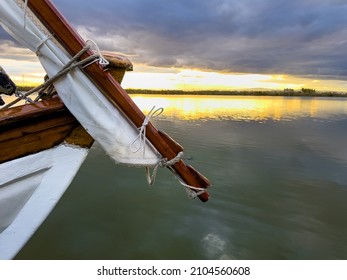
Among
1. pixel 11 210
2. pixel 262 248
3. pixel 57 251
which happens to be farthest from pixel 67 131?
pixel 262 248

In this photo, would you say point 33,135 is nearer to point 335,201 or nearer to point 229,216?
point 229,216

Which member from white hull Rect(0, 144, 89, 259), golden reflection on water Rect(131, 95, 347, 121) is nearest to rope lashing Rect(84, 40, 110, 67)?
white hull Rect(0, 144, 89, 259)

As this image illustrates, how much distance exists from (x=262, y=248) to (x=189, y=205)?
5.90 feet

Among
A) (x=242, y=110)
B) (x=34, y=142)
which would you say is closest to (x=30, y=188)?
(x=34, y=142)

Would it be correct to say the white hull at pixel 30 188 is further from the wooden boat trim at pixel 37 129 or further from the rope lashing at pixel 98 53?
the rope lashing at pixel 98 53

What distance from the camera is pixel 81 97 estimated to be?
2.48 metres

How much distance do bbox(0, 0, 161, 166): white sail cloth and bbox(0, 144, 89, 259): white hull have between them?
0.35 m

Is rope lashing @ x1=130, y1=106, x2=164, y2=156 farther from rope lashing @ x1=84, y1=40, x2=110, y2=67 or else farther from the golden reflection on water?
the golden reflection on water

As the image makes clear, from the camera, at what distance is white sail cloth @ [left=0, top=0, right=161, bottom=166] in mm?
2348

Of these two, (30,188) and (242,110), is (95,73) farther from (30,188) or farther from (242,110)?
(242,110)

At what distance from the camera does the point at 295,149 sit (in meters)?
11.7

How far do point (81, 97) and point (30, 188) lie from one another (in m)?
0.93

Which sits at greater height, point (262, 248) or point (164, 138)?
point (164, 138)

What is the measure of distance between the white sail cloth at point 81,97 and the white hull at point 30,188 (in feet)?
1.14
